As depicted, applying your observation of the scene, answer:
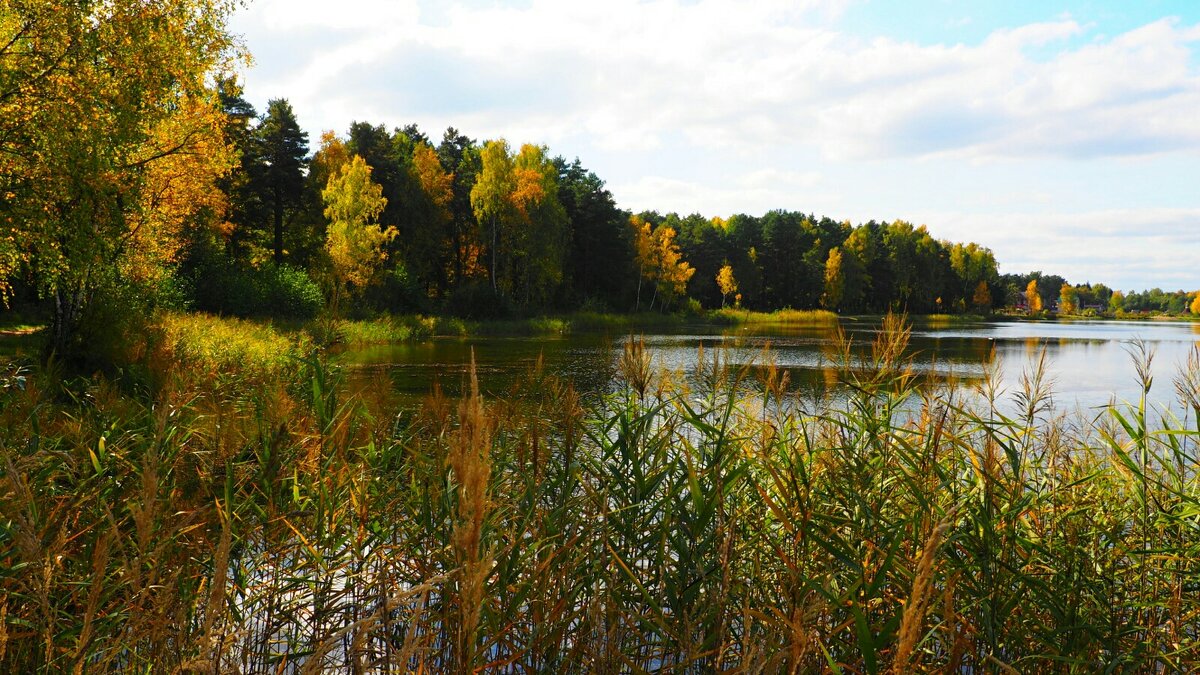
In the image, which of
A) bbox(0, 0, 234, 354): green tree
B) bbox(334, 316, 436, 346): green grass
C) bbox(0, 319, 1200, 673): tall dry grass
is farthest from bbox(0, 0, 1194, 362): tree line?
bbox(0, 319, 1200, 673): tall dry grass

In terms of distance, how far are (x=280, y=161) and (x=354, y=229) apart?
1073 centimetres

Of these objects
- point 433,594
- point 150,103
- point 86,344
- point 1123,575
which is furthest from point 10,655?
point 150,103

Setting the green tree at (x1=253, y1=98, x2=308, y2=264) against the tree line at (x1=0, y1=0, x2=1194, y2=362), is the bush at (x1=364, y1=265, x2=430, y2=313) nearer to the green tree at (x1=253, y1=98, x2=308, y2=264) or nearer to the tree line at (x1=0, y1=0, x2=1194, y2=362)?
the tree line at (x1=0, y1=0, x2=1194, y2=362)

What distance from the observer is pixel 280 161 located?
4366 centimetres

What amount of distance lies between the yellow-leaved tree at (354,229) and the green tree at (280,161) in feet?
22.1

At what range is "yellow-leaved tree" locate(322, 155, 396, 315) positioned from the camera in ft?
120

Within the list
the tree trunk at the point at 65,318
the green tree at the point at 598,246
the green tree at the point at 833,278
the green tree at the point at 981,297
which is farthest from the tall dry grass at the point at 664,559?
the green tree at the point at 981,297

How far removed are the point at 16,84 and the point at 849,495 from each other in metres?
14.1

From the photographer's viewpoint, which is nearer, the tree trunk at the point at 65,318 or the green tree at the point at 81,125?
the green tree at the point at 81,125

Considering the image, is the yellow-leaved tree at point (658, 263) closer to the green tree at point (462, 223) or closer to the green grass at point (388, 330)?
the green tree at point (462, 223)

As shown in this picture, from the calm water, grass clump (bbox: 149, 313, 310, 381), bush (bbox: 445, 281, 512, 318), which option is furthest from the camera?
bush (bbox: 445, 281, 512, 318)

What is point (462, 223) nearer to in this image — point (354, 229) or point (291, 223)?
point (291, 223)

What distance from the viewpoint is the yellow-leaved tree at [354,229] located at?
36562 millimetres

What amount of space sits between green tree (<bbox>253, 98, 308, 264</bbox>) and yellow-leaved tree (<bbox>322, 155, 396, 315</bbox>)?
6.74 metres
